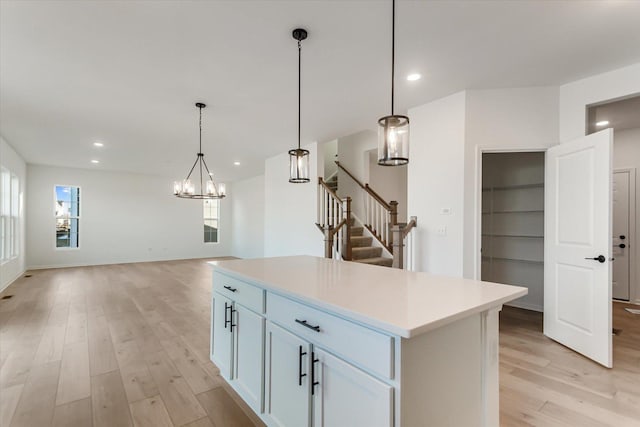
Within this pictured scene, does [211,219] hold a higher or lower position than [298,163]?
lower

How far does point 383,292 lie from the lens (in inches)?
59.4

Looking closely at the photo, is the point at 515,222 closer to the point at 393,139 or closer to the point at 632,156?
the point at 632,156

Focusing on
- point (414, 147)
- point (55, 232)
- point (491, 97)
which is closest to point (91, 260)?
point (55, 232)

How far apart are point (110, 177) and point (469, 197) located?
9.48m

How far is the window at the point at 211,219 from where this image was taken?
10633 mm

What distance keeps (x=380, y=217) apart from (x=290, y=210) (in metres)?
1.82

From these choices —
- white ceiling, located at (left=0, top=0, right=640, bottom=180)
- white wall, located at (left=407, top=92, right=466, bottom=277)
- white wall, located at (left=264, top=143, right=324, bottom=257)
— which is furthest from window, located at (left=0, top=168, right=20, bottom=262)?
white wall, located at (left=407, top=92, right=466, bottom=277)

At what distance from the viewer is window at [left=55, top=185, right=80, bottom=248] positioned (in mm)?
8352

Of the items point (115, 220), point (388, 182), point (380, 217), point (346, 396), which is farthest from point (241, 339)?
point (115, 220)

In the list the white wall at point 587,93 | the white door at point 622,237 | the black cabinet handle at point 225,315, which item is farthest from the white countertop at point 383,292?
the white door at point 622,237

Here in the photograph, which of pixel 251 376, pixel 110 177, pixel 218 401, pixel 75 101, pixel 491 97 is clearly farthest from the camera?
pixel 110 177

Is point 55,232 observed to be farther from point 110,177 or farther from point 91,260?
point 110,177

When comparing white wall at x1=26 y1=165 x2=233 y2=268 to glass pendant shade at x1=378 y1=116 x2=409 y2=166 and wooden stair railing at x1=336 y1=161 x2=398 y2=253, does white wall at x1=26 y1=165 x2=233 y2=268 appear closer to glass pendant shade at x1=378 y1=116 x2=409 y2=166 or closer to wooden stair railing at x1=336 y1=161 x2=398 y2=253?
wooden stair railing at x1=336 y1=161 x2=398 y2=253

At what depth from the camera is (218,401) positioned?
2.18 metres
